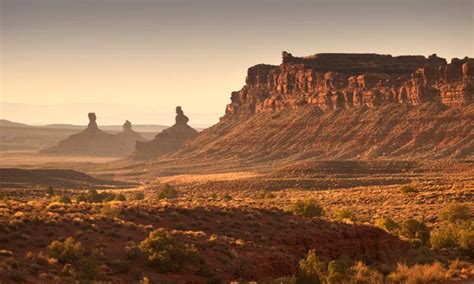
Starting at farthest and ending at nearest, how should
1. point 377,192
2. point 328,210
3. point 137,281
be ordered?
point 377,192 → point 328,210 → point 137,281

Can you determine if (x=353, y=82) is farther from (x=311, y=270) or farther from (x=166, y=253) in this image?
(x=166, y=253)

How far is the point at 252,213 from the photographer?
4059 cm

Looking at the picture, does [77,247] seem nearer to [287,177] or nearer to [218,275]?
[218,275]

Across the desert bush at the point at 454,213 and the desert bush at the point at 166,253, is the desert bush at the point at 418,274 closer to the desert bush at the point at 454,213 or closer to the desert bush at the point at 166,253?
the desert bush at the point at 166,253

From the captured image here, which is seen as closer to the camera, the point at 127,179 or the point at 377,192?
the point at 377,192

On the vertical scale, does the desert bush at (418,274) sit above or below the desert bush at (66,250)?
below

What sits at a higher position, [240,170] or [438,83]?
→ [438,83]

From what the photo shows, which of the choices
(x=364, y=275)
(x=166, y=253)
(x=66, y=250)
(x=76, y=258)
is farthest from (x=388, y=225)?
(x=66, y=250)

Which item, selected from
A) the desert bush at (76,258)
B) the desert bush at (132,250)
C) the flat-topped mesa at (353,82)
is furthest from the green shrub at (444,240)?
the flat-topped mesa at (353,82)

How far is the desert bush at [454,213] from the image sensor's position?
170 ft

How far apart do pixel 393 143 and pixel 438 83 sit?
46.0ft

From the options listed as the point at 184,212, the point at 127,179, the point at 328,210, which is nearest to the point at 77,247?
the point at 184,212

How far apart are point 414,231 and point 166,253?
20.3 meters

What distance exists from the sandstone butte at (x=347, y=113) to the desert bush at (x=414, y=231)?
7262 centimetres
